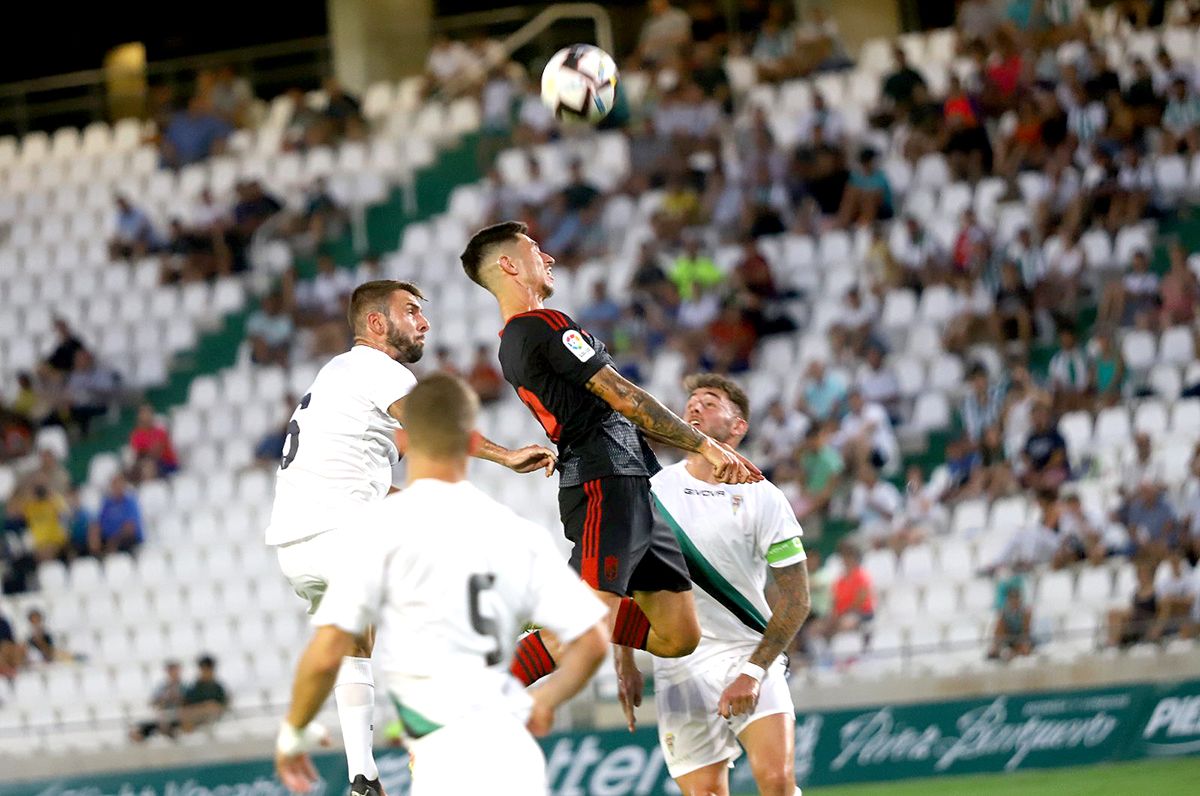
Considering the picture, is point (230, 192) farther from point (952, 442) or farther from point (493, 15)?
point (952, 442)

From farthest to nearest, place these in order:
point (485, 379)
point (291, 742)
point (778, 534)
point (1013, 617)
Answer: point (485, 379)
point (1013, 617)
point (778, 534)
point (291, 742)

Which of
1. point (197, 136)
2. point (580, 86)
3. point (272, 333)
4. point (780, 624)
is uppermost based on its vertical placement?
point (197, 136)

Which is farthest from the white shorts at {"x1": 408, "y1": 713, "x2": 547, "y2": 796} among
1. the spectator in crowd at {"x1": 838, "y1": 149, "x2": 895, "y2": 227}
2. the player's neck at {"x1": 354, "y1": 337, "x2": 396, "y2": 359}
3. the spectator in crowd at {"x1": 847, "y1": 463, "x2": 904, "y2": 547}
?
the spectator in crowd at {"x1": 838, "y1": 149, "x2": 895, "y2": 227}

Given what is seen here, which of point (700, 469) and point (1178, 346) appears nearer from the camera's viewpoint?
point (700, 469)

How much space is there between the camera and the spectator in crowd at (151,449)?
18.1 metres

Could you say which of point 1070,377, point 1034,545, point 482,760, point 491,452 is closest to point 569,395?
point 491,452

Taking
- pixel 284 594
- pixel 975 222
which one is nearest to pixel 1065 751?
pixel 975 222

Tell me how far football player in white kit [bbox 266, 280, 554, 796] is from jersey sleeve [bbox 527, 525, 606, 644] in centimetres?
202

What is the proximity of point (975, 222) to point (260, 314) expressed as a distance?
7720 mm

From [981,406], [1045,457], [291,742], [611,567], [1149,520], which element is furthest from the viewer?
[981,406]

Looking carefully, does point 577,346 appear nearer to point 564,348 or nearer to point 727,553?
point 564,348

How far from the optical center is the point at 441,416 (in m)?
5.14

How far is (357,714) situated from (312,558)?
675 mm

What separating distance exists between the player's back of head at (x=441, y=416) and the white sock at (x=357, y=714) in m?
2.48
